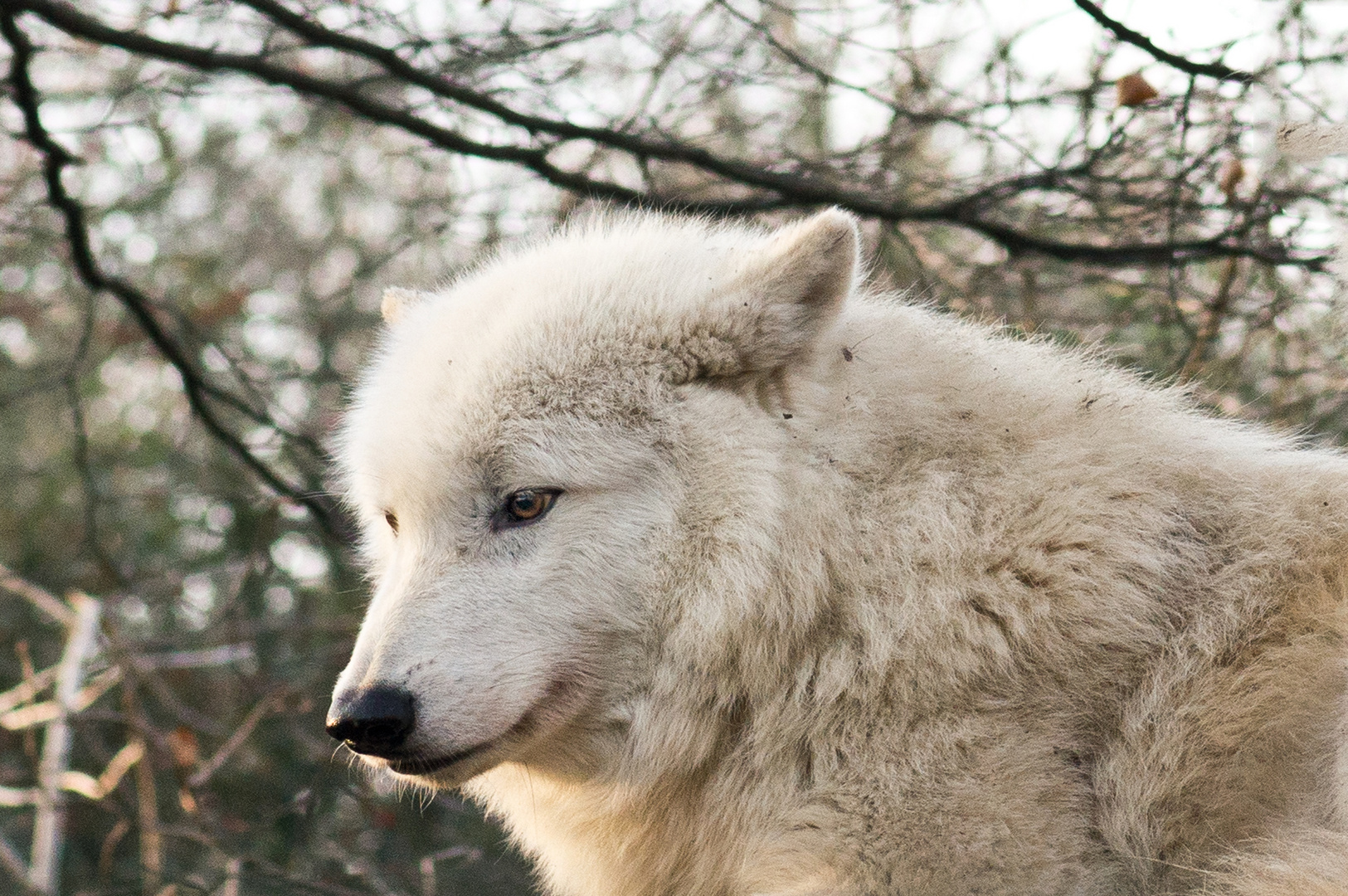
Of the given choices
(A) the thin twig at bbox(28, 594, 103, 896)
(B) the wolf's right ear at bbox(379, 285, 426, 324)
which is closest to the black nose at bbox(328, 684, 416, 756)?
(B) the wolf's right ear at bbox(379, 285, 426, 324)

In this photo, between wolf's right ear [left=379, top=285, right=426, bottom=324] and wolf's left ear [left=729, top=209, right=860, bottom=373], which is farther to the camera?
wolf's right ear [left=379, top=285, right=426, bottom=324]

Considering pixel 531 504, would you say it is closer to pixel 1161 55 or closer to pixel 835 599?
pixel 835 599

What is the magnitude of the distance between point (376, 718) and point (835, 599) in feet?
3.97

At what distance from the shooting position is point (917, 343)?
11.3 ft

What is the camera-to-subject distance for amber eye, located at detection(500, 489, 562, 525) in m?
3.24

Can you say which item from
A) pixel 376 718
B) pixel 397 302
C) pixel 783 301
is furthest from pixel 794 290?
pixel 397 302

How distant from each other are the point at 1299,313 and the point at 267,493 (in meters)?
5.12

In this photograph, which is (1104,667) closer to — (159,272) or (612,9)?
(612,9)

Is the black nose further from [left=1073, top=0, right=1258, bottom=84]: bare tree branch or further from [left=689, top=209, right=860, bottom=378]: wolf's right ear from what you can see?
[left=1073, top=0, right=1258, bottom=84]: bare tree branch

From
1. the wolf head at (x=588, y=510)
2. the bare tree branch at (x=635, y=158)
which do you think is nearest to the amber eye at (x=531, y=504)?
the wolf head at (x=588, y=510)

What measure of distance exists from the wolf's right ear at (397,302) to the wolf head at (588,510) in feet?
2.72

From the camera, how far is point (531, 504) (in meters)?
3.25

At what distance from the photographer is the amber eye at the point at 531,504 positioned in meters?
3.24

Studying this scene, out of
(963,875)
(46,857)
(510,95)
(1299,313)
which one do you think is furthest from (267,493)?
(1299,313)
